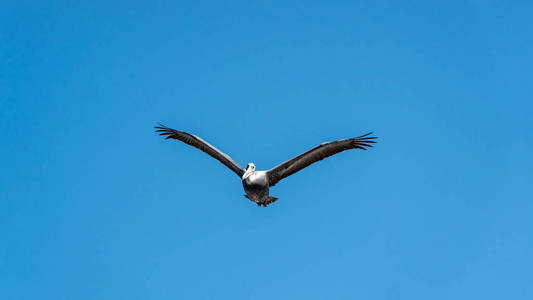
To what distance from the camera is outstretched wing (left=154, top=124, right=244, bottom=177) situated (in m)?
21.4

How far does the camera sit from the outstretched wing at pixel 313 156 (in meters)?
19.6

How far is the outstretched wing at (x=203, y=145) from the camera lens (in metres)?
21.4

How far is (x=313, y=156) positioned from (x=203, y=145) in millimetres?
4042

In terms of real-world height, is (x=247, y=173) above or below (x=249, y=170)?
below

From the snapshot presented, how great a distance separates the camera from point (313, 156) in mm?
20203

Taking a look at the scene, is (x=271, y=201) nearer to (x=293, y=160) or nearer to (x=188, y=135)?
(x=293, y=160)

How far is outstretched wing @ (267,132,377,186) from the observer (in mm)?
19625

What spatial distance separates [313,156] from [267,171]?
1.68m

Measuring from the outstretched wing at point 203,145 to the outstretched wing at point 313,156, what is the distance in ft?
4.11

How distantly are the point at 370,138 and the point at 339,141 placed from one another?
3.17 ft

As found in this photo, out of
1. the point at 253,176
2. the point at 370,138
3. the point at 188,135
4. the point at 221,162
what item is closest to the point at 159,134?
the point at 188,135

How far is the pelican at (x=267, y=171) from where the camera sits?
19750 millimetres

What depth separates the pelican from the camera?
19.8 meters

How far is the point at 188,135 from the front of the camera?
21.9m
